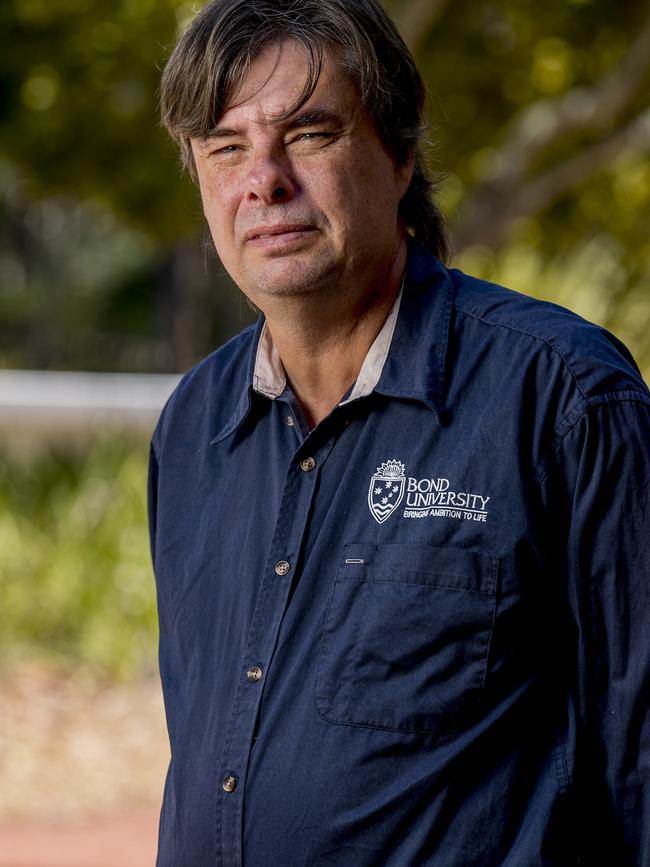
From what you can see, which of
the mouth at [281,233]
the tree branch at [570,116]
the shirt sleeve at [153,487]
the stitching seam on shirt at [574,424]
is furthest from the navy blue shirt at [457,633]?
the tree branch at [570,116]

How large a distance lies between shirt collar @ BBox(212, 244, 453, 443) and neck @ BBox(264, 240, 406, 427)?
1.1 inches

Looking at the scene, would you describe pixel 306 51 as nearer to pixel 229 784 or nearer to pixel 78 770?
pixel 229 784

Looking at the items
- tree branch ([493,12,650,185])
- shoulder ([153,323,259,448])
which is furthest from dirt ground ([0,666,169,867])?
tree branch ([493,12,650,185])

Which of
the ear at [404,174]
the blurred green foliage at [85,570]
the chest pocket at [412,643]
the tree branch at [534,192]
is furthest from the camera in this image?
the tree branch at [534,192]

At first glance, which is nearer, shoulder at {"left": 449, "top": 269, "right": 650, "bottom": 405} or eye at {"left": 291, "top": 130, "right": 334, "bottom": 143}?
shoulder at {"left": 449, "top": 269, "right": 650, "bottom": 405}

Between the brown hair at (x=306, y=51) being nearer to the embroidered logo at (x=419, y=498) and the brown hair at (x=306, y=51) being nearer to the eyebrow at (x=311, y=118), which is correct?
the eyebrow at (x=311, y=118)

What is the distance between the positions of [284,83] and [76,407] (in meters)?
5.52

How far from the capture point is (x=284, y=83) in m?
2.14

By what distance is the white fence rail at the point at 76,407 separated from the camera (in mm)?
7406

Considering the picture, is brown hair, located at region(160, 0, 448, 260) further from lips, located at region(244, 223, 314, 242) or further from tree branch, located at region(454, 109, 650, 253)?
tree branch, located at region(454, 109, 650, 253)

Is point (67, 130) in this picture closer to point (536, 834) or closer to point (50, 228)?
point (536, 834)

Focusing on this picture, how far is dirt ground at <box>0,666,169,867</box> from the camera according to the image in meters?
5.07

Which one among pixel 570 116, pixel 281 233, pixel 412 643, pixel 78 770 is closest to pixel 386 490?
pixel 412 643

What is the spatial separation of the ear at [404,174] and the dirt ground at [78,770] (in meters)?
3.40
